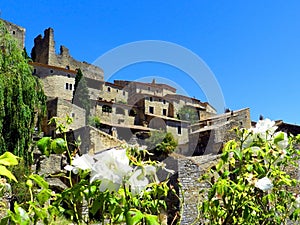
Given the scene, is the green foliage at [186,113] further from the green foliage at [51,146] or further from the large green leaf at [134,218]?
the large green leaf at [134,218]

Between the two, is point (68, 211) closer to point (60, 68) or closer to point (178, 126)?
point (178, 126)

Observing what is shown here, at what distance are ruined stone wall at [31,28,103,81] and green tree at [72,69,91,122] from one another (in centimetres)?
527

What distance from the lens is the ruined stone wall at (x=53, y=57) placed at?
54.0 m

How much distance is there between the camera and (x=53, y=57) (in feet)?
177

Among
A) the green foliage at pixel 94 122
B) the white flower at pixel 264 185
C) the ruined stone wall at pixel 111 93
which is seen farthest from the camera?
the ruined stone wall at pixel 111 93

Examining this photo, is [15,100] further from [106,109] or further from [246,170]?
[106,109]

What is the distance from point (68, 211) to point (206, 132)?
23013mm

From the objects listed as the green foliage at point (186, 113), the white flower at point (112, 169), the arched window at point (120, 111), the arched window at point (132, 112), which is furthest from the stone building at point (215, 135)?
the white flower at point (112, 169)

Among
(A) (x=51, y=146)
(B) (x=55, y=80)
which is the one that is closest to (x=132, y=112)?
(B) (x=55, y=80)

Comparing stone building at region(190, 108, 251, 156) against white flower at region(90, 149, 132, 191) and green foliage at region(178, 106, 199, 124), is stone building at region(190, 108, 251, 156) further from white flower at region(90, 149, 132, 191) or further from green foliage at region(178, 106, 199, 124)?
white flower at region(90, 149, 132, 191)

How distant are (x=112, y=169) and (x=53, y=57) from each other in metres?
54.8

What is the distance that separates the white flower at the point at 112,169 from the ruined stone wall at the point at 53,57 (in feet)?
174

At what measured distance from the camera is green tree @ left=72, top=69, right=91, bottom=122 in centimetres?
4272

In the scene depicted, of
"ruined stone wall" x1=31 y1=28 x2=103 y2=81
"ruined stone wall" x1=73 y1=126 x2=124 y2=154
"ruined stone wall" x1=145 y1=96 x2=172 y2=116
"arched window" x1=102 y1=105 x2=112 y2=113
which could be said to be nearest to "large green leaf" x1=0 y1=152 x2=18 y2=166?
"ruined stone wall" x1=73 y1=126 x2=124 y2=154
